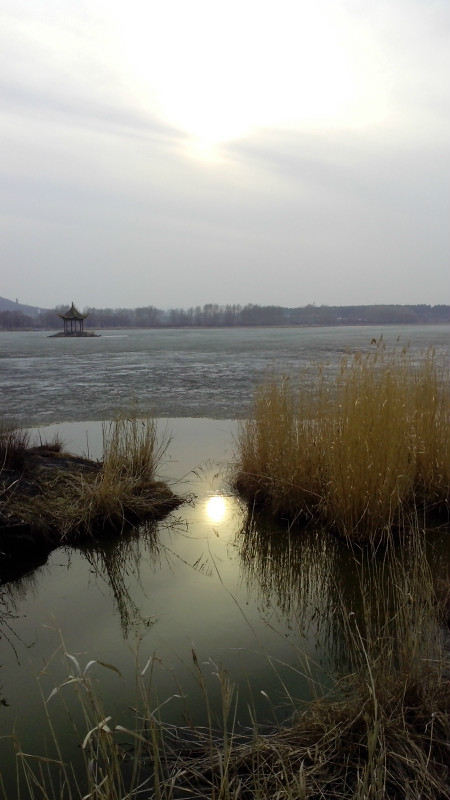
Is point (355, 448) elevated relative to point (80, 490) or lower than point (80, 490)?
elevated

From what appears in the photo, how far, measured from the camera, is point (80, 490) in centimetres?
529

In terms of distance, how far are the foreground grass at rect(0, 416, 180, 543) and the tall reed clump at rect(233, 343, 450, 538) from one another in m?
0.99

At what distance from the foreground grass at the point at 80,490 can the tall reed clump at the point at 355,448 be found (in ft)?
3.25

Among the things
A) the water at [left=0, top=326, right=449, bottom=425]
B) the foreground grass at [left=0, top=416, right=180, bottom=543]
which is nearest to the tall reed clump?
the foreground grass at [left=0, top=416, right=180, bottom=543]

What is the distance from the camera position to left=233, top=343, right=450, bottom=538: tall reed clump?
460cm

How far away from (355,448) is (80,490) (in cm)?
241

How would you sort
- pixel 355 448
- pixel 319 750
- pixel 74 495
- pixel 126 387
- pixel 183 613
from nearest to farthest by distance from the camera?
pixel 319 750
pixel 183 613
pixel 355 448
pixel 74 495
pixel 126 387

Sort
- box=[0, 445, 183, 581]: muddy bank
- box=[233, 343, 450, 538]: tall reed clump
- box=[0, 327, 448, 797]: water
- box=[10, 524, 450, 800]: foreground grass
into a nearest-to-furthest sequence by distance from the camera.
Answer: box=[10, 524, 450, 800]: foreground grass, box=[0, 327, 448, 797]: water, box=[233, 343, 450, 538]: tall reed clump, box=[0, 445, 183, 581]: muddy bank

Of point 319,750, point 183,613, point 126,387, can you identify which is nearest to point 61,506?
point 183,613

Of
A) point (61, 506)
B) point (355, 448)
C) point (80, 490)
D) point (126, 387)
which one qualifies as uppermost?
point (355, 448)

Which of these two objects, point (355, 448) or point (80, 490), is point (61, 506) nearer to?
point (80, 490)

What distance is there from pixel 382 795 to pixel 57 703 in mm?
1675

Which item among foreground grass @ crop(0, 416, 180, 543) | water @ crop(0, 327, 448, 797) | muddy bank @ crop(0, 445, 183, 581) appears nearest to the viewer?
water @ crop(0, 327, 448, 797)

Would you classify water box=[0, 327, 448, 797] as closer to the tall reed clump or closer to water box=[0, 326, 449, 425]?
the tall reed clump
